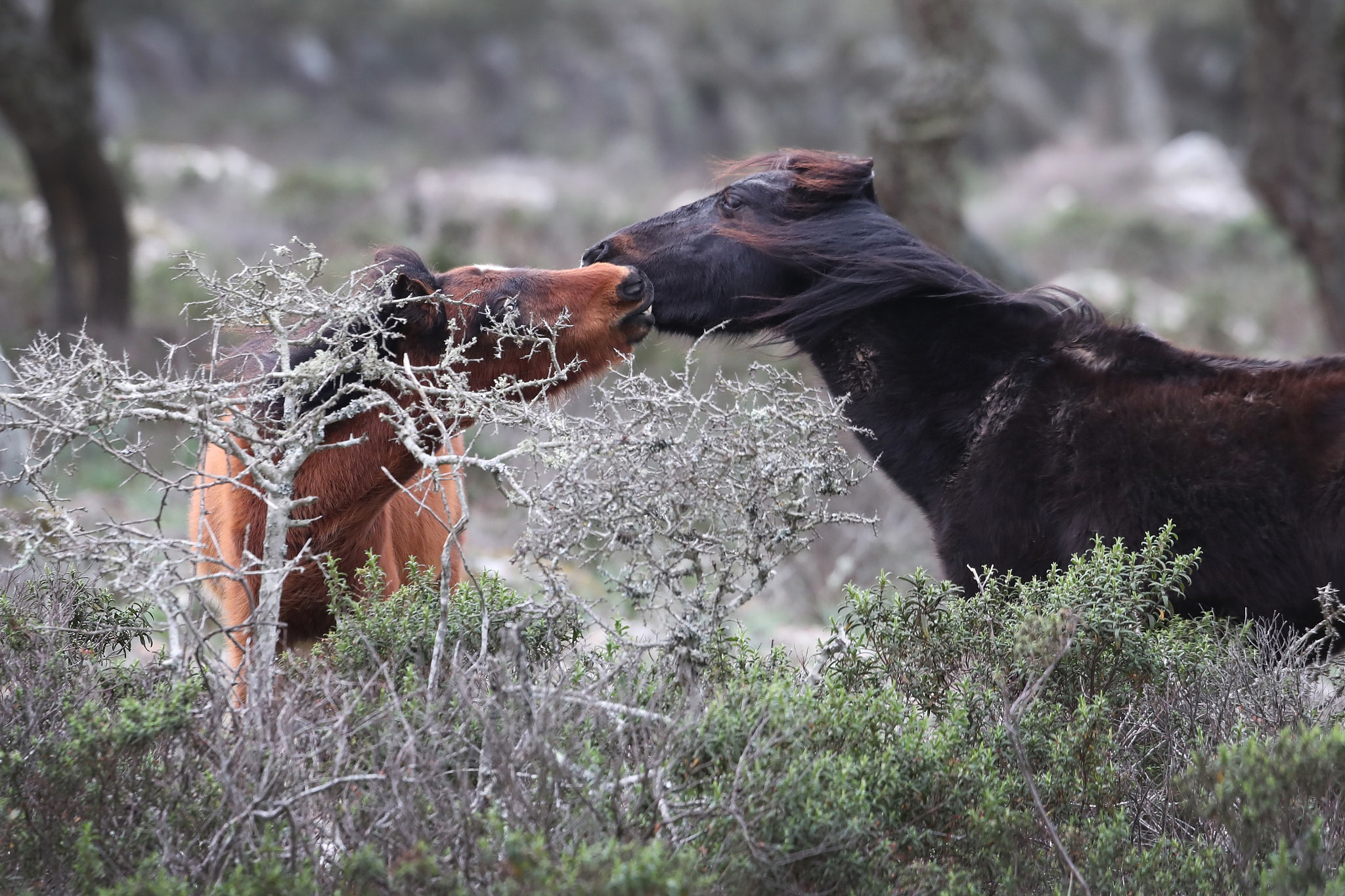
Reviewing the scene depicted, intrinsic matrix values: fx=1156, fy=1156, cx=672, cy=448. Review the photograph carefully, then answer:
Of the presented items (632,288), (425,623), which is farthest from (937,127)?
(425,623)

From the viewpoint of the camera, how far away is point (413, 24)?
37656mm

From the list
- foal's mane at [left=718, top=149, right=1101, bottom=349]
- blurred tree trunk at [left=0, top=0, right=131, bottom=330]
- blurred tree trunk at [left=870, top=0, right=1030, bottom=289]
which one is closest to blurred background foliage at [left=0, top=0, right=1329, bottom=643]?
blurred tree trunk at [left=870, top=0, right=1030, bottom=289]

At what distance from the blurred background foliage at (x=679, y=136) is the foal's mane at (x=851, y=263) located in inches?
21.1

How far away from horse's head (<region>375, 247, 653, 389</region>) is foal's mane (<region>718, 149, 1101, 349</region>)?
0.56m

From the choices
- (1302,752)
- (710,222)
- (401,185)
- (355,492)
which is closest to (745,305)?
(710,222)

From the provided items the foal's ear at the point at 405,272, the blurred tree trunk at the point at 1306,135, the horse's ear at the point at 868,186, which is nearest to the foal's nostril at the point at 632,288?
the foal's ear at the point at 405,272

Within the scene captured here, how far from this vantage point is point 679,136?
36156mm

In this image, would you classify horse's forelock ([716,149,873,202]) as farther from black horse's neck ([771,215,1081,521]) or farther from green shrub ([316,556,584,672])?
green shrub ([316,556,584,672])

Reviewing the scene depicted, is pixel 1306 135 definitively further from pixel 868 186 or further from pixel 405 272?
pixel 405 272

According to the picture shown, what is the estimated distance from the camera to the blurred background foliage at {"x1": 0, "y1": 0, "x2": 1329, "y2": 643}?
981 cm

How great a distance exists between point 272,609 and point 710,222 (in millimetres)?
2074

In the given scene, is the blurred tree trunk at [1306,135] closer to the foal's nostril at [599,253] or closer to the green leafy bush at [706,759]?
the green leafy bush at [706,759]

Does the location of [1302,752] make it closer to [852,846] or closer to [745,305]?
[852,846]

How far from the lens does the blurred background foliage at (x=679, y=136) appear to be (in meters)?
9.81
